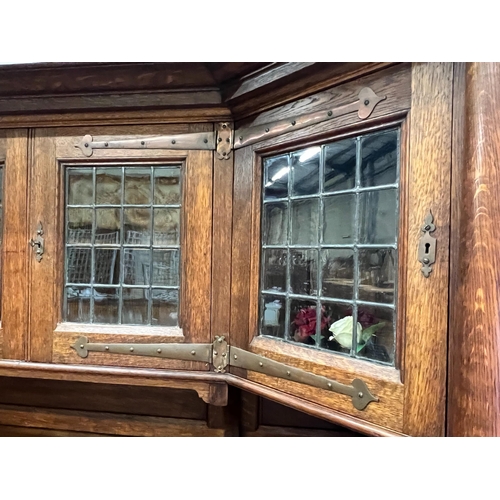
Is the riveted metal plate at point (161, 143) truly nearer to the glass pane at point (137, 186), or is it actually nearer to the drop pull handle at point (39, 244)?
the glass pane at point (137, 186)

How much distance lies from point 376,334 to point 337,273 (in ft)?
0.42

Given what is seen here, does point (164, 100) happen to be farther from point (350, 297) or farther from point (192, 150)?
point (350, 297)

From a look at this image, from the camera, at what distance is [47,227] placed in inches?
31.5

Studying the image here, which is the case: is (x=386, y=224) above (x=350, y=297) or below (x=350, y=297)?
above

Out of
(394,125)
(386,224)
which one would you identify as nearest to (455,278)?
(386,224)

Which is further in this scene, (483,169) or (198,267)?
(198,267)

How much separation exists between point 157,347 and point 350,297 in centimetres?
46

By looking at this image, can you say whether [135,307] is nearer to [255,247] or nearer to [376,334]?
[255,247]

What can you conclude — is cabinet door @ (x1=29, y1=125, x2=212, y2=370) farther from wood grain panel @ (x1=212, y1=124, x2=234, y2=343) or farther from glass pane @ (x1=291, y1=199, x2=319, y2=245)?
glass pane @ (x1=291, y1=199, x2=319, y2=245)

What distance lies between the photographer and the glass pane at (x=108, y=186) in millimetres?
797

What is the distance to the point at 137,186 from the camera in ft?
2.60

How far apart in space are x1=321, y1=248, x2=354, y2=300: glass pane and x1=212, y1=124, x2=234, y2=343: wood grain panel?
9.1 inches

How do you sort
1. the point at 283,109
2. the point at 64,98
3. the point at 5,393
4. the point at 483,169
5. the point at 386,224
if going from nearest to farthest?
the point at 483,169 → the point at 386,224 → the point at 283,109 → the point at 64,98 → the point at 5,393

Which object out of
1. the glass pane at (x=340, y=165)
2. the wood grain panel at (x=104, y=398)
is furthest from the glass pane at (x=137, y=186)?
the wood grain panel at (x=104, y=398)
